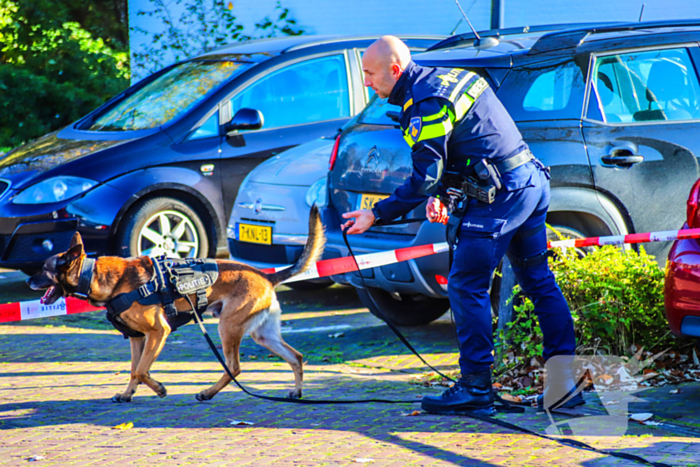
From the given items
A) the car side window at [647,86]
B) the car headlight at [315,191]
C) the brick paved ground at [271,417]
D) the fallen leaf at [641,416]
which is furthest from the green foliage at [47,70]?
the fallen leaf at [641,416]

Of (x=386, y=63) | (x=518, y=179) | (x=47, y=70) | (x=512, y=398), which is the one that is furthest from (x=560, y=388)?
(x=47, y=70)

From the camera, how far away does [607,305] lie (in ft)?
15.9

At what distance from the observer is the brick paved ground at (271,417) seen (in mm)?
3664

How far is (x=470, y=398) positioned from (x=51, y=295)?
7.46ft

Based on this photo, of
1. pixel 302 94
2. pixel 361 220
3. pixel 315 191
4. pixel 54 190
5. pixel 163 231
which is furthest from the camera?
pixel 302 94

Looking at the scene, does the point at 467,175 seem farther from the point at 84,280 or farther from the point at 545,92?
the point at 84,280

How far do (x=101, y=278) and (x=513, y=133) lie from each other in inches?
90.3

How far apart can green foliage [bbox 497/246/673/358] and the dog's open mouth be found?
2.46 m

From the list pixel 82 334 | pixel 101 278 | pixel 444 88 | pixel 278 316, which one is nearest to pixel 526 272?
pixel 444 88

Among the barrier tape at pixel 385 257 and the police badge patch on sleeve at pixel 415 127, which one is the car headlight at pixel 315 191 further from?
the police badge patch on sleeve at pixel 415 127

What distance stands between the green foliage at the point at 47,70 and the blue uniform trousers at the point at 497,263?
42.7 ft

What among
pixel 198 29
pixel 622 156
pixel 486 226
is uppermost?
pixel 198 29

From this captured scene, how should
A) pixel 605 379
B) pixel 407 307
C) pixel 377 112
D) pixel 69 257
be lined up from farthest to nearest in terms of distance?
pixel 407 307
pixel 377 112
pixel 605 379
pixel 69 257

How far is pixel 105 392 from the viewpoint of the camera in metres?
4.86
